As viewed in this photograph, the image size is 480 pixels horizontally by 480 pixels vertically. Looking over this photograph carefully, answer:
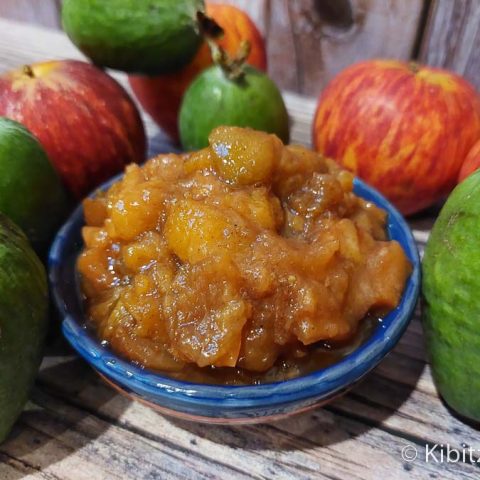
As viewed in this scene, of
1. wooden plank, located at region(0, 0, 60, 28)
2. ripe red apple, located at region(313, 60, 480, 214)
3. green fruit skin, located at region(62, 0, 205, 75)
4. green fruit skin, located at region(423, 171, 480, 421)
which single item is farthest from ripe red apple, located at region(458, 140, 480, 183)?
wooden plank, located at region(0, 0, 60, 28)

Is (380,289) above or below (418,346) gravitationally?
above

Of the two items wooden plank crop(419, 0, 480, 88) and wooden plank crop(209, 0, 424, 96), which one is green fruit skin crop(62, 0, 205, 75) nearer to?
wooden plank crop(209, 0, 424, 96)

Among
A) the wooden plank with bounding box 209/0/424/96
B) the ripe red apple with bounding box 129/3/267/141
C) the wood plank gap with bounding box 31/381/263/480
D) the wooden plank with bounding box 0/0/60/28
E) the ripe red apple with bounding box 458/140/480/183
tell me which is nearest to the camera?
the wood plank gap with bounding box 31/381/263/480

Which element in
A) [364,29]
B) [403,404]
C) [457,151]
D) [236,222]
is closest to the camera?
[236,222]

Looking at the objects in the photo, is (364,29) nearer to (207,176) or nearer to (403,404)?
(207,176)

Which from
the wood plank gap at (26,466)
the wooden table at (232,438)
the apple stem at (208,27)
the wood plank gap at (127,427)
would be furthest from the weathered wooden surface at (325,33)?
the wood plank gap at (26,466)

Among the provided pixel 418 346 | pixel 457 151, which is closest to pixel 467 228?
pixel 418 346

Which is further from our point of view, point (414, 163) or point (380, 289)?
point (414, 163)

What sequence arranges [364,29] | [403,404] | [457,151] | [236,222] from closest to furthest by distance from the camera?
[236,222] → [403,404] → [457,151] → [364,29]
